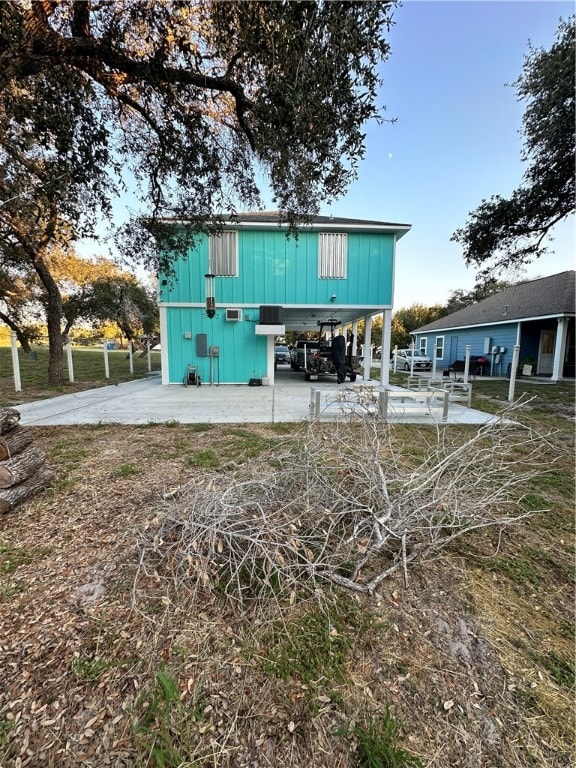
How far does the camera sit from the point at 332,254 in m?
11.5

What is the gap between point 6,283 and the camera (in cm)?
1180

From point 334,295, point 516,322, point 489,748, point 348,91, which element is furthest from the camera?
point 516,322

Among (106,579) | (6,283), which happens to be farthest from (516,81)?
(6,283)

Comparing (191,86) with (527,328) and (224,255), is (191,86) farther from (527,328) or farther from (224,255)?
(527,328)

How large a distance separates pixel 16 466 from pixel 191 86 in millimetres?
5400

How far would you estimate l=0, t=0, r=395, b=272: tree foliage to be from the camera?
136 inches

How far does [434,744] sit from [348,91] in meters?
5.61

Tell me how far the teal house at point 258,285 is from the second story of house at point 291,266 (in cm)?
3

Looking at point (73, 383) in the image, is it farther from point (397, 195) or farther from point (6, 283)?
point (397, 195)

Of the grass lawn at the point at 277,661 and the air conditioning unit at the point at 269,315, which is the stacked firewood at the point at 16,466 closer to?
the grass lawn at the point at 277,661

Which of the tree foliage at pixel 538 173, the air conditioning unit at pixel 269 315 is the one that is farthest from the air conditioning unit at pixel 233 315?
the tree foliage at pixel 538 173

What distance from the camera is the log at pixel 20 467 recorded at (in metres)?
2.95

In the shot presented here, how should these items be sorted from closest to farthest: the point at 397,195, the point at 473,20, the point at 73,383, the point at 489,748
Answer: the point at 489,748 → the point at 473,20 → the point at 397,195 → the point at 73,383

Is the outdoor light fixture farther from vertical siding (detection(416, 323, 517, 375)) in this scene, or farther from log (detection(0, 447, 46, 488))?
vertical siding (detection(416, 323, 517, 375))
